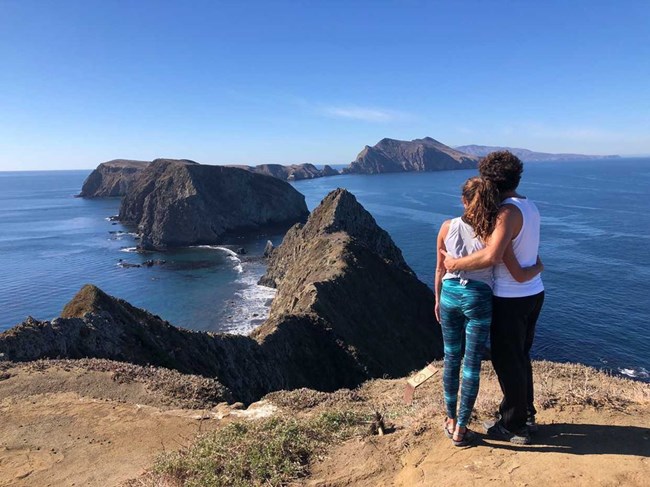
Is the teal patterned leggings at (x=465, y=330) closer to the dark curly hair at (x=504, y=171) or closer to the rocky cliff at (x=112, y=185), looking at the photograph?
the dark curly hair at (x=504, y=171)

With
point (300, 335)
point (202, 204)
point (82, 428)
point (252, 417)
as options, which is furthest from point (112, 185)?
point (252, 417)

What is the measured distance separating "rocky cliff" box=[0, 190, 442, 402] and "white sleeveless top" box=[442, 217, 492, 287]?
10197 mm

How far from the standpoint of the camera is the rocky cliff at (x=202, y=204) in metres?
102

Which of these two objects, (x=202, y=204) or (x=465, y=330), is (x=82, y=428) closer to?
(x=465, y=330)

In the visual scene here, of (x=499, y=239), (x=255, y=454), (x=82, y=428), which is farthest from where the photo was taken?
(x=82, y=428)

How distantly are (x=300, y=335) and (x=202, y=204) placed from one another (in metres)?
87.1

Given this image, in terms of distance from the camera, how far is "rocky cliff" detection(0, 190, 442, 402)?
722 inches

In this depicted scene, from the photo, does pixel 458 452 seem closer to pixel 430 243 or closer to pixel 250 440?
pixel 250 440

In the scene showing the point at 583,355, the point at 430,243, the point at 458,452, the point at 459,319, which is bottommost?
the point at 583,355

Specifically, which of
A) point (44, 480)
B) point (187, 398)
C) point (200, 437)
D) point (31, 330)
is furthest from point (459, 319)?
point (31, 330)

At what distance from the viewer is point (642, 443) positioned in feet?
18.7

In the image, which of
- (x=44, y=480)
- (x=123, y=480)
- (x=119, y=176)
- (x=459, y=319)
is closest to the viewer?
(x=459, y=319)

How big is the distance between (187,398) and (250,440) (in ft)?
20.4

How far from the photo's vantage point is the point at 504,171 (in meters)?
5.32
